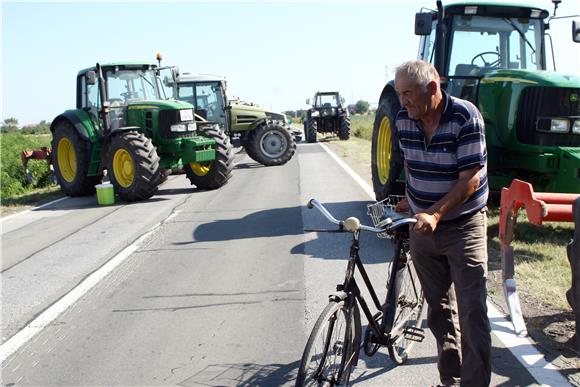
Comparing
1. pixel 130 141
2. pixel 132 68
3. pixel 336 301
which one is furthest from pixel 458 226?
pixel 132 68

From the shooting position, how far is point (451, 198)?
→ 3027mm

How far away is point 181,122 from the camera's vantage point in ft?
39.7

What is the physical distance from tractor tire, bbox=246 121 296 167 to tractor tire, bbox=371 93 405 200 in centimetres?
808

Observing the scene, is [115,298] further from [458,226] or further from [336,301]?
[458,226]

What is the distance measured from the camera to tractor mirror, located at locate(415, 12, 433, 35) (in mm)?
7469

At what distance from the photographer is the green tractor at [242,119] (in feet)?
55.2

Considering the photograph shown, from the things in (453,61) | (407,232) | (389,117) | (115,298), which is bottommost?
(115,298)

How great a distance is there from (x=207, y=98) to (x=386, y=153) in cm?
1029

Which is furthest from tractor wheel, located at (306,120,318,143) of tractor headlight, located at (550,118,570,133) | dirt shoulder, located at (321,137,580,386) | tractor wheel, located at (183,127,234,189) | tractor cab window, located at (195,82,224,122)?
dirt shoulder, located at (321,137,580,386)

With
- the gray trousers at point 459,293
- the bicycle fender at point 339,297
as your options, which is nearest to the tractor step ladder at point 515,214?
the gray trousers at point 459,293

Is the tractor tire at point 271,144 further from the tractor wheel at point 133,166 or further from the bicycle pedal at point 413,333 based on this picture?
the bicycle pedal at point 413,333

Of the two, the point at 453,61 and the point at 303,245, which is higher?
the point at 453,61

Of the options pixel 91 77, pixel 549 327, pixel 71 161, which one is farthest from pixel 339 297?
pixel 71 161

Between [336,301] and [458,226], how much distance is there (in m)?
0.77
